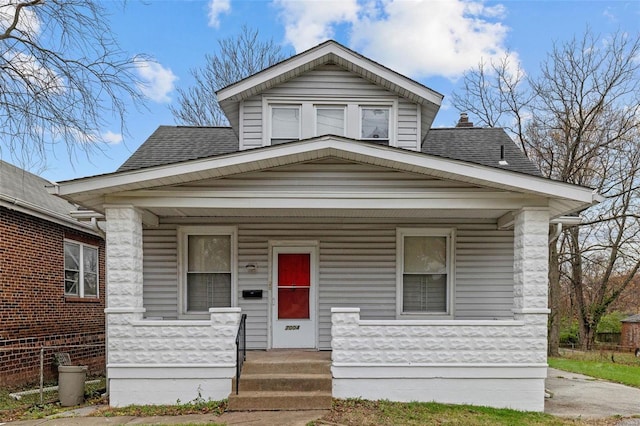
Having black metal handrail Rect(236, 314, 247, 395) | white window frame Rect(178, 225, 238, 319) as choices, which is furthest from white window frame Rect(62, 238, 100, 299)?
black metal handrail Rect(236, 314, 247, 395)

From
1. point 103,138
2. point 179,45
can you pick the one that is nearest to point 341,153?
point 103,138

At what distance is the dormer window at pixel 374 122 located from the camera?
837 centimetres

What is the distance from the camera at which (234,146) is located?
9.43m

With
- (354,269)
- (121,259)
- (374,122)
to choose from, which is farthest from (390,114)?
(121,259)

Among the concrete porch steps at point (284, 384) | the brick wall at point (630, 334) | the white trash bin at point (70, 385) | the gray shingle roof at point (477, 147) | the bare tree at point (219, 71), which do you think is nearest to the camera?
the concrete porch steps at point (284, 384)

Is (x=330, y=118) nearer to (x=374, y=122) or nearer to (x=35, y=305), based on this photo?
(x=374, y=122)

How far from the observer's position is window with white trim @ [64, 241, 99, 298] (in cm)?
1103

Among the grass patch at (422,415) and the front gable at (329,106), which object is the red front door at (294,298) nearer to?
the grass patch at (422,415)

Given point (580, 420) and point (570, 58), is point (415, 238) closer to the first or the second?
point (580, 420)

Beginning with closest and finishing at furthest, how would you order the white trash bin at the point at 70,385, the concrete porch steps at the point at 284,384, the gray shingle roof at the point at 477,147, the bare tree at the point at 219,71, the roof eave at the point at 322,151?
1. the concrete porch steps at the point at 284,384
2. the roof eave at the point at 322,151
3. the white trash bin at the point at 70,385
4. the gray shingle roof at the point at 477,147
5. the bare tree at the point at 219,71

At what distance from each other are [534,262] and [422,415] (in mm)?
2613

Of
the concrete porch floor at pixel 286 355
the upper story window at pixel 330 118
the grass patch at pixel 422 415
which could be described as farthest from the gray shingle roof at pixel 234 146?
the grass patch at pixel 422 415

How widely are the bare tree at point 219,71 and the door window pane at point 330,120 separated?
46.2 ft

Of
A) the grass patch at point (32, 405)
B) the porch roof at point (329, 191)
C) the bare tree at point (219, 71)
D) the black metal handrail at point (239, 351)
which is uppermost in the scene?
the bare tree at point (219, 71)
